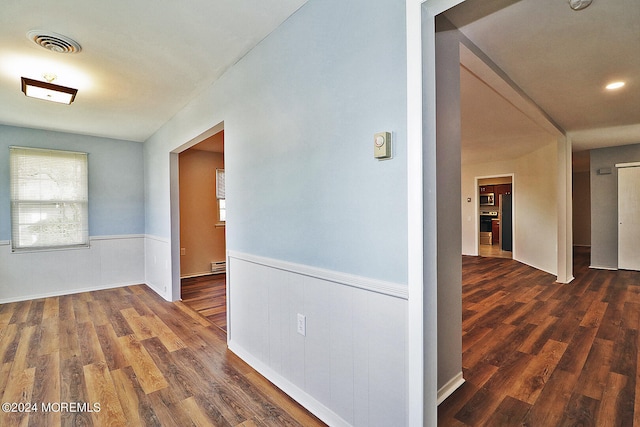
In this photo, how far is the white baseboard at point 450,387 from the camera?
6.19ft

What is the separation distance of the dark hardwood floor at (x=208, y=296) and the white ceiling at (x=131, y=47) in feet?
8.46

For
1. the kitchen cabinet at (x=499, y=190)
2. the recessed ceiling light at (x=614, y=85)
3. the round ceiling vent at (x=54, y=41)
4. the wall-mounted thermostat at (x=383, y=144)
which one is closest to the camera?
the wall-mounted thermostat at (x=383, y=144)

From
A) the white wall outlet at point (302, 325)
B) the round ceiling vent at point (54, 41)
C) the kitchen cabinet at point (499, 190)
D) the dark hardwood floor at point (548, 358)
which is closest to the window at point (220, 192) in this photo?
the round ceiling vent at point (54, 41)

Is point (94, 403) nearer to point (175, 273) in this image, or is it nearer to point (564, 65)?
point (175, 273)

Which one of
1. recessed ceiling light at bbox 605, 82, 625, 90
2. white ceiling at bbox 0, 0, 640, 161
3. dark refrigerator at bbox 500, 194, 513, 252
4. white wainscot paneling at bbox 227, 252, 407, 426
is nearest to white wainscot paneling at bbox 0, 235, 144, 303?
white ceiling at bbox 0, 0, 640, 161

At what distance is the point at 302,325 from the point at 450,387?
1103 millimetres

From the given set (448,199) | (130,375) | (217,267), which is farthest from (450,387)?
(217,267)

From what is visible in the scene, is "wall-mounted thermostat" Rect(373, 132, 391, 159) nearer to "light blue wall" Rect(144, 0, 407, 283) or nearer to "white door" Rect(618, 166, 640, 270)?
"light blue wall" Rect(144, 0, 407, 283)

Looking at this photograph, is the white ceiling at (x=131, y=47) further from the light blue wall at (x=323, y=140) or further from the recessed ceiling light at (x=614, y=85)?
the recessed ceiling light at (x=614, y=85)

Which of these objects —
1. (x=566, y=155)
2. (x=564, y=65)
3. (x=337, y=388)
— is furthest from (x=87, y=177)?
(x=566, y=155)

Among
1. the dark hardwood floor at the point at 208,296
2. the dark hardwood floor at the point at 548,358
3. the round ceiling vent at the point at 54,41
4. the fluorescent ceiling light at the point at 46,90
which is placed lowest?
the dark hardwood floor at the point at 208,296

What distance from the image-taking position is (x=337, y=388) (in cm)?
165

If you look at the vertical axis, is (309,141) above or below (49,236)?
above

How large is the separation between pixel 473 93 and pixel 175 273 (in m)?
4.37
